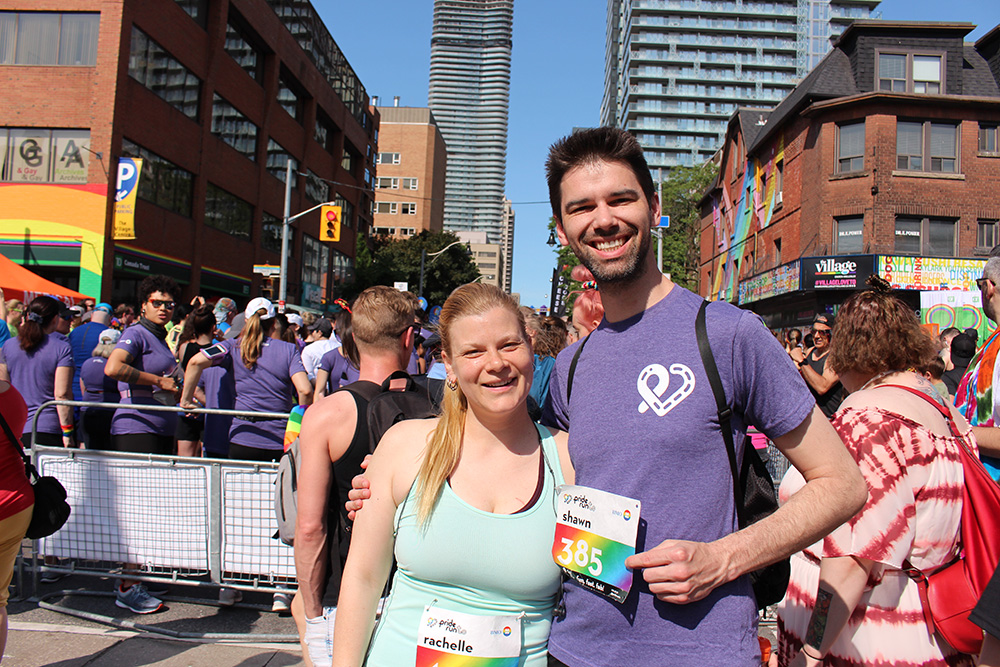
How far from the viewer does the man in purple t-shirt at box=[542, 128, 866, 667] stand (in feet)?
5.41

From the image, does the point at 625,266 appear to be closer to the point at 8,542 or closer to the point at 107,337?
the point at 8,542

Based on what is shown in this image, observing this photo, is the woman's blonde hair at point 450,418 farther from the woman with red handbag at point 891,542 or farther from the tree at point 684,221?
the tree at point 684,221

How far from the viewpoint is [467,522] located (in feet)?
6.79

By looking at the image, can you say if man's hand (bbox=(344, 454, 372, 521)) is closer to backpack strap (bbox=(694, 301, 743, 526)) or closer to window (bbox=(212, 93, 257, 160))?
backpack strap (bbox=(694, 301, 743, 526))

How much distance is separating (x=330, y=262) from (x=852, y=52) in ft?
105

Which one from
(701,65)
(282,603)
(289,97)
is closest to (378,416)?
(282,603)

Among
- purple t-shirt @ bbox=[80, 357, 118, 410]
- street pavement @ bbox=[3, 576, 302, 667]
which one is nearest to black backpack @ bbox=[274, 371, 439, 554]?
street pavement @ bbox=[3, 576, 302, 667]

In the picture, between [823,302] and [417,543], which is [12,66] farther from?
[823,302]

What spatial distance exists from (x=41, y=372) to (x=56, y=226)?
17.8 m

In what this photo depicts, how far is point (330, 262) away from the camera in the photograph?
148ft

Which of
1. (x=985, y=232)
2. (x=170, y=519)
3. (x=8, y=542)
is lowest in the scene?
(x=170, y=519)

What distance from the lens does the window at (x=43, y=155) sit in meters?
20.5

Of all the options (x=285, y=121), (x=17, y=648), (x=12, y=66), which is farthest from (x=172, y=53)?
(x=17, y=648)

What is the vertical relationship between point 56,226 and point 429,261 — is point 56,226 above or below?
below
